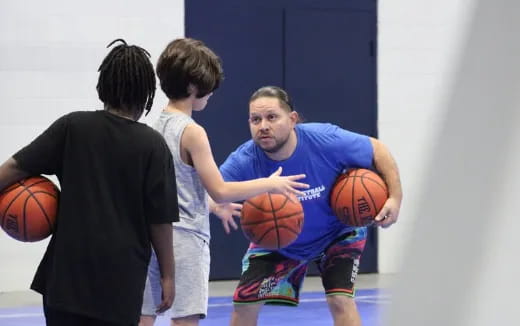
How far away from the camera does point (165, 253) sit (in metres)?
3.05

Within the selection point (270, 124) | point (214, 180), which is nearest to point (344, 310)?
point (270, 124)

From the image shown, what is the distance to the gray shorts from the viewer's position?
3551mm

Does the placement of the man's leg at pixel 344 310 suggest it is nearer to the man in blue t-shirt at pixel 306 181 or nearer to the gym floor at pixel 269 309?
the man in blue t-shirt at pixel 306 181

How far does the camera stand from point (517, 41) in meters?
0.68

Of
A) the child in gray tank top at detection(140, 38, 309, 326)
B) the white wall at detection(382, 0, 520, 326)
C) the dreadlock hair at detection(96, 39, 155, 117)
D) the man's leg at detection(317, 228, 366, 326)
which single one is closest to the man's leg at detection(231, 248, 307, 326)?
the man's leg at detection(317, 228, 366, 326)

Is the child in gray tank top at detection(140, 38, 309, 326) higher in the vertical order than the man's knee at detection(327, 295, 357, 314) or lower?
higher

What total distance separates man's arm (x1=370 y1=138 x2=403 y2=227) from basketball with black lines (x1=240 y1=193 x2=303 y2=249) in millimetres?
512

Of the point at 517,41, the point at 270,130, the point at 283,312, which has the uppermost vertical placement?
the point at 517,41

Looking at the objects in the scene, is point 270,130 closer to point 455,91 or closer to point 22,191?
point 22,191

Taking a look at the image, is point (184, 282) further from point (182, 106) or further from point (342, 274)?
point (342, 274)

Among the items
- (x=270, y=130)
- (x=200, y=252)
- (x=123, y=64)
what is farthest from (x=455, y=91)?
(x=270, y=130)

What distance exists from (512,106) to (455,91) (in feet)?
0.15

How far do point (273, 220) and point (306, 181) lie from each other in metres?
0.62

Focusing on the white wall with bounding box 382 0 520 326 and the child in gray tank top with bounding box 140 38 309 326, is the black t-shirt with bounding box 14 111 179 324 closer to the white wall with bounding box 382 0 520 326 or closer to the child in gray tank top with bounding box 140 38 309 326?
the child in gray tank top with bounding box 140 38 309 326
